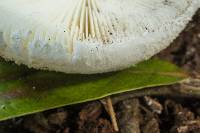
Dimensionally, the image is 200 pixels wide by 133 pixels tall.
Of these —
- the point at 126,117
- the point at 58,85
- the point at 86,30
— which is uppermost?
the point at 86,30

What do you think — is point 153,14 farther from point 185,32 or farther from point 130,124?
point 185,32

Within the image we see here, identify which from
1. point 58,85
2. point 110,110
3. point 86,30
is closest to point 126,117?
point 110,110

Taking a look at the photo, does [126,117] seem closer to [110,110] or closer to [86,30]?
[110,110]

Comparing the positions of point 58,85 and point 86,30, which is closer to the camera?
point 86,30

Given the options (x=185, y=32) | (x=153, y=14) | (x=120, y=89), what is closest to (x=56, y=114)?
(x=120, y=89)

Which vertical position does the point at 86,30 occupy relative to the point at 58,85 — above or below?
above

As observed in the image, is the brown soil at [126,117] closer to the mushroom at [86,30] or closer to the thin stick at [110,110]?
the thin stick at [110,110]

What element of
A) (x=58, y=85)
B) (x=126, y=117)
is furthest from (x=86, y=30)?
(x=126, y=117)
